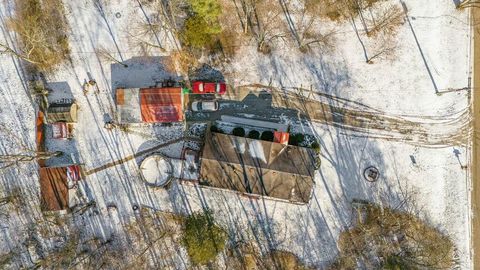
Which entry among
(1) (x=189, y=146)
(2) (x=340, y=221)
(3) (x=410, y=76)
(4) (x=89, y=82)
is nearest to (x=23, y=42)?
(4) (x=89, y=82)

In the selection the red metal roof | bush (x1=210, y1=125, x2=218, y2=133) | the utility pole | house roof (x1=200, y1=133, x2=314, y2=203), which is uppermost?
the red metal roof

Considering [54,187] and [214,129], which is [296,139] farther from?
[54,187]

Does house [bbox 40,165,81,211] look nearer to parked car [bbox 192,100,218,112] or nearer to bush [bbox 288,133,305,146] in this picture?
parked car [bbox 192,100,218,112]

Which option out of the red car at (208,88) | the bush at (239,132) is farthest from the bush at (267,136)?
the red car at (208,88)

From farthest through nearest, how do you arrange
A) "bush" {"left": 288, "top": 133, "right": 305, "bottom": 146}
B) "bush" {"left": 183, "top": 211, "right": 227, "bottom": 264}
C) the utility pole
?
the utility pole, "bush" {"left": 288, "top": 133, "right": 305, "bottom": 146}, "bush" {"left": 183, "top": 211, "right": 227, "bottom": 264}

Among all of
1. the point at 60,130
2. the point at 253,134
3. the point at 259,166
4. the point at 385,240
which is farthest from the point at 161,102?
the point at 385,240

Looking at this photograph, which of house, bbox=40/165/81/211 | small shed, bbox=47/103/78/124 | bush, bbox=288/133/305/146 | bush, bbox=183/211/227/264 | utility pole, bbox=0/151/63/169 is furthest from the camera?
utility pole, bbox=0/151/63/169

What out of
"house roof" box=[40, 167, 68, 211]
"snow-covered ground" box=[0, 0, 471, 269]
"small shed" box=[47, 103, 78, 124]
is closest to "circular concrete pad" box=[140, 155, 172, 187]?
"snow-covered ground" box=[0, 0, 471, 269]
